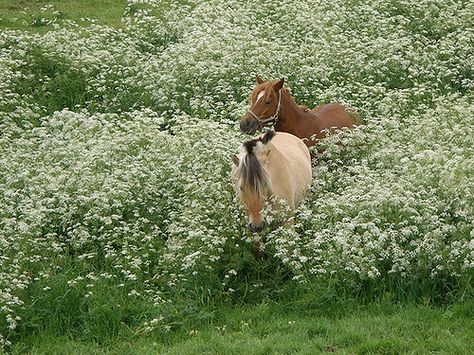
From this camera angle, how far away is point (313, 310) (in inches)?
453

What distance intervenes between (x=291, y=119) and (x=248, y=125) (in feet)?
2.96

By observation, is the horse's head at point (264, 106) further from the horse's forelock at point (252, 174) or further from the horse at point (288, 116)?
the horse's forelock at point (252, 174)

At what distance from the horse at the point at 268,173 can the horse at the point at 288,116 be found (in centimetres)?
80

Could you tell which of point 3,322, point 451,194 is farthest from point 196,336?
point 451,194

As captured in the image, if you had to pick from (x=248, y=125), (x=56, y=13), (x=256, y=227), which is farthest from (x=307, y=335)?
(x=56, y=13)

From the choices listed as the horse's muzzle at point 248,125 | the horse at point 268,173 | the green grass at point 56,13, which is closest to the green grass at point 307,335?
the horse at point 268,173

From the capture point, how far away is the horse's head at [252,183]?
39.9ft

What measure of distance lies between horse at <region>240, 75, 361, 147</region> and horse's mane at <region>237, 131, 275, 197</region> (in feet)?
7.47

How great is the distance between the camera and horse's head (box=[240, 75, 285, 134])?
14.6 metres

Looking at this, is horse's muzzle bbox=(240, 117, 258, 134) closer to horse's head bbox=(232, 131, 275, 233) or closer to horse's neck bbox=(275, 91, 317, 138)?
horse's neck bbox=(275, 91, 317, 138)

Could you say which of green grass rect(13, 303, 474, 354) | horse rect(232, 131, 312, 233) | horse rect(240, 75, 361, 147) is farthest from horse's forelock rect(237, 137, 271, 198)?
horse rect(240, 75, 361, 147)

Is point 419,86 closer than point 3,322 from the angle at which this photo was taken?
No

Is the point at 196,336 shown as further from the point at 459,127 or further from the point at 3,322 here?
the point at 459,127

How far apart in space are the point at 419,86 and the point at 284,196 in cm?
532
